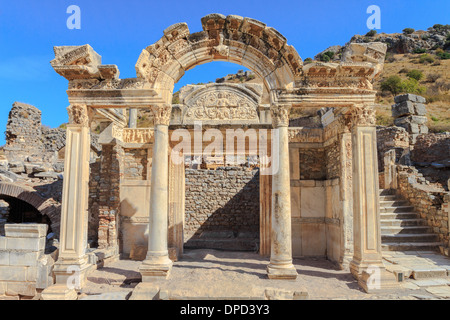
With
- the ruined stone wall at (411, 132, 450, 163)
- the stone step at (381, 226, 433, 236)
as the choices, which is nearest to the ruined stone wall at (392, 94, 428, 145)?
the ruined stone wall at (411, 132, 450, 163)

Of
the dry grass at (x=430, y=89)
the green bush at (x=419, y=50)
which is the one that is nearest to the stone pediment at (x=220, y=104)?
the dry grass at (x=430, y=89)

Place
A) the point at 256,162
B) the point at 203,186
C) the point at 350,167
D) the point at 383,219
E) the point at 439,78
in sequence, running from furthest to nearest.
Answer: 1. the point at 439,78
2. the point at 256,162
3. the point at 203,186
4. the point at 383,219
5. the point at 350,167

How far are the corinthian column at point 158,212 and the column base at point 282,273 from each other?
2.41 m

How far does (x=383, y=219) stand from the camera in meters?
11.4

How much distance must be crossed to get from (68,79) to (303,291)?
295 inches

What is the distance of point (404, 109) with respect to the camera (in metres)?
20.4

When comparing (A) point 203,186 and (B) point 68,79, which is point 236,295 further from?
(A) point 203,186

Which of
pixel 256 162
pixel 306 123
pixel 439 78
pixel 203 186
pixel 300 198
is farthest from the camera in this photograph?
pixel 439 78

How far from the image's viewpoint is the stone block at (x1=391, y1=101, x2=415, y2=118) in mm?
20250

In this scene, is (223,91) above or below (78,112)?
above

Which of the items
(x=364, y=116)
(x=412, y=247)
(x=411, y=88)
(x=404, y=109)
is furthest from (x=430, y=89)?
(x=364, y=116)

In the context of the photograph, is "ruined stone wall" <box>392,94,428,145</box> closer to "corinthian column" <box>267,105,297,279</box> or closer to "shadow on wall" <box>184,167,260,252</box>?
"shadow on wall" <box>184,167,260,252</box>

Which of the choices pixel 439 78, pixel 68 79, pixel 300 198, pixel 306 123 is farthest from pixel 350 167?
pixel 439 78

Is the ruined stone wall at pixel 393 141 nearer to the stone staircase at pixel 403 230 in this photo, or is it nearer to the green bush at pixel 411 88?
the stone staircase at pixel 403 230
